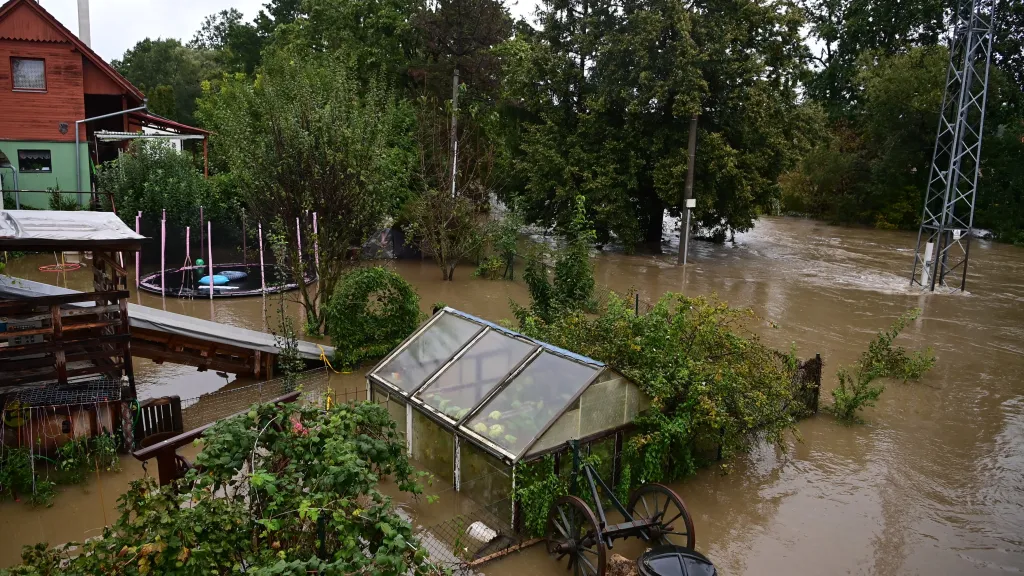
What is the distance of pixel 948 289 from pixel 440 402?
20.9 m

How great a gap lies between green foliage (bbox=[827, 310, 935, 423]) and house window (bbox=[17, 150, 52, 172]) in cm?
2611

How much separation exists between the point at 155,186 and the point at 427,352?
15278mm

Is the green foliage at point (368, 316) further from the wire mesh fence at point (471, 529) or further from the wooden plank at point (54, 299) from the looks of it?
the wire mesh fence at point (471, 529)

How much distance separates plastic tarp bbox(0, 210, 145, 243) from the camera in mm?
9008

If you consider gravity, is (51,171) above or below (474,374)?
above

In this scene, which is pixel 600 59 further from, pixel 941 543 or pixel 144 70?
pixel 144 70

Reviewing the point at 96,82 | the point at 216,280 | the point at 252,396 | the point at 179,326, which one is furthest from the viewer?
the point at 96,82

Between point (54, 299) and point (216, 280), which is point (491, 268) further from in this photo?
point (54, 299)

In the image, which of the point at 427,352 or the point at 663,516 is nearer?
the point at 663,516

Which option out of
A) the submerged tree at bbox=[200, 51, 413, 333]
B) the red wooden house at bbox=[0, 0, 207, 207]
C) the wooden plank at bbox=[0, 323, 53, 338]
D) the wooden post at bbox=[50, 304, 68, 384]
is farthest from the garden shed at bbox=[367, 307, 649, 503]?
the red wooden house at bbox=[0, 0, 207, 207]

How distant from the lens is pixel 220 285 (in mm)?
19453

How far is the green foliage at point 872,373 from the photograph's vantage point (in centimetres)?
1186

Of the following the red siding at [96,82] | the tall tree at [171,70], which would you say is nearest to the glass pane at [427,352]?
the red siding at [96,82]

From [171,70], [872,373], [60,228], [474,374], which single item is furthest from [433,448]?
[171,70]
